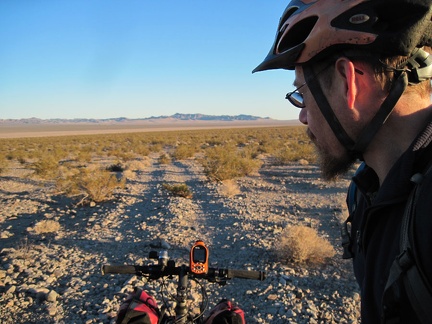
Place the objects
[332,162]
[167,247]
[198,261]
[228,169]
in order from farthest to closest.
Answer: [228,169], [167,247], [198,261], [332,162]

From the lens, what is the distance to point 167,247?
5.61 metres

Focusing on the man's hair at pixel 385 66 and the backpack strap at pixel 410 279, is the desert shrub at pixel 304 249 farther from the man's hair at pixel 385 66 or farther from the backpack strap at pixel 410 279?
the backpack strap at pixel 410 279

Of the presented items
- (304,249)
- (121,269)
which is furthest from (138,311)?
(304,249)

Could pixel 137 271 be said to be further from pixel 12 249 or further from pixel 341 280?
pixel 12 249

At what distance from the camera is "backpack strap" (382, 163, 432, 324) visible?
0.85 meters

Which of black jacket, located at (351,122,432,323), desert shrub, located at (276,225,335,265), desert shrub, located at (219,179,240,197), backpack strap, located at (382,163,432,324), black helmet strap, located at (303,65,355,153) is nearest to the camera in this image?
backpack strap, located at (382,163,432,324)

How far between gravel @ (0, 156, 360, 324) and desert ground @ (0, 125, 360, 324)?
0.02 meters

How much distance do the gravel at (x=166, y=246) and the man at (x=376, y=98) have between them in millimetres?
2853

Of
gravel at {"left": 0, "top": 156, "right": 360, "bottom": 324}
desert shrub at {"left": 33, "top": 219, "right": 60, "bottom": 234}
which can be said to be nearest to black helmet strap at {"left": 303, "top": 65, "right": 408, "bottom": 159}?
gravel at {"left": 0, "top": 156, "right": 360, "bottom": 324}

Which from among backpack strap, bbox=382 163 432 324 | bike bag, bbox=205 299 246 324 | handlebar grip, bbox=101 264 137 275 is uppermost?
backpack strap, bbox=382 163 432 324

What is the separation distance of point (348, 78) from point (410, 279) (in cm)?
71

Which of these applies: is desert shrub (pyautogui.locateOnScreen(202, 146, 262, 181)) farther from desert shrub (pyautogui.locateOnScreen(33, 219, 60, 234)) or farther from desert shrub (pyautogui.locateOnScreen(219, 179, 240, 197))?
desert shrub (pyautogui.locateOnScreen(33, 219, 60, 234))

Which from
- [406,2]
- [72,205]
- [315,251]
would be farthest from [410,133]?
[72,205]

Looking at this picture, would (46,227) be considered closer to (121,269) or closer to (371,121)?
(121,269)
